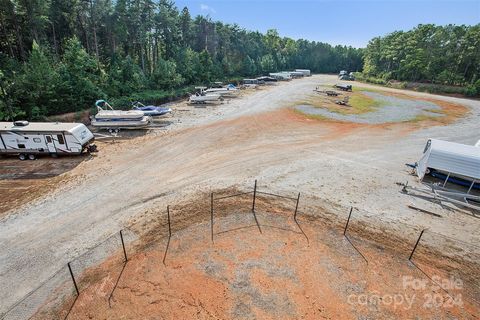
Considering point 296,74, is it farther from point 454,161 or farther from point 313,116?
point 454,161

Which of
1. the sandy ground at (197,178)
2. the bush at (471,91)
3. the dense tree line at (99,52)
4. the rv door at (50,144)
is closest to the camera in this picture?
the sandy ground at (197,178)

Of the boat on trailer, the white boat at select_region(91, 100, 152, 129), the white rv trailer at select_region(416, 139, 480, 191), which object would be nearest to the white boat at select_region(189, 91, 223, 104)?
the boat on trailer

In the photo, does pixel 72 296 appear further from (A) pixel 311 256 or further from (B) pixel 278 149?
(B) pixel 278 149

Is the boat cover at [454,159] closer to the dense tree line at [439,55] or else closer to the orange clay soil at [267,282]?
the orange clay soil at [267,282]

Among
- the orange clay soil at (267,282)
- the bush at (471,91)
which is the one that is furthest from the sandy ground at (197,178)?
the bush at (471,91)

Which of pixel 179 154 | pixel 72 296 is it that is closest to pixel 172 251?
pixel 72 296

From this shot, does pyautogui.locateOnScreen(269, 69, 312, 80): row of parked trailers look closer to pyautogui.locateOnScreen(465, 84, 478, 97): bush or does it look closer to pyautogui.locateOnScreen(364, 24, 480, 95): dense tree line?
pyautogui.locateOnScreen(364, 24, 480, 95): dense tree line

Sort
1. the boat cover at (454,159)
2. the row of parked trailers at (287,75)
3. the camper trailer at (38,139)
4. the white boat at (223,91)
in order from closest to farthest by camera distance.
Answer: the boat cover at (454,159) < the camper trailer at (38,139) < the white boat at (223,91) < the row of parked trailers at (287,75)
